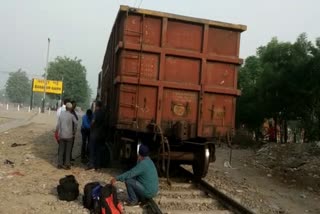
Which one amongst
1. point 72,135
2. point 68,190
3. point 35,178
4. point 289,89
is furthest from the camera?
point 289,89

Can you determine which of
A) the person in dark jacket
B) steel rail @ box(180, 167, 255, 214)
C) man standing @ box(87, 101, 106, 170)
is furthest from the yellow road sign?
steel rail @ box(180, 167, 255, 214)

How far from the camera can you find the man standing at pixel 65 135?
38.7 ft

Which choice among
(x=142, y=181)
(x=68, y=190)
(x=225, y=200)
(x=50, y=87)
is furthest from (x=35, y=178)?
(x=50, y=87)

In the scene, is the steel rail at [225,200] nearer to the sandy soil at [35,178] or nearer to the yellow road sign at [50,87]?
the sandy soil at [35,178]

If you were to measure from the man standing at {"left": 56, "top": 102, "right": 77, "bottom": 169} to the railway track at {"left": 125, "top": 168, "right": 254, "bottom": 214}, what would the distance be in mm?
2836

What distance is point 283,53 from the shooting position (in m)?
25.1

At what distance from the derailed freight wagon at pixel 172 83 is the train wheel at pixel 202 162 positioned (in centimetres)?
2

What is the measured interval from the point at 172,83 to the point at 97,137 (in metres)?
2.74

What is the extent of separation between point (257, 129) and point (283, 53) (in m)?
7.25

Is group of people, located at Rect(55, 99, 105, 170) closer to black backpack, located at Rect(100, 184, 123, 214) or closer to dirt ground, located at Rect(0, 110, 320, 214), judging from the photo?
dirt ground, located at Rect(0, 110, 320, 214)

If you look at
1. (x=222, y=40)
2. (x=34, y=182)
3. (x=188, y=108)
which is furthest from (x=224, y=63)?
(x=34, y=182)

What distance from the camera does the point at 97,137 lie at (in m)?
11.7

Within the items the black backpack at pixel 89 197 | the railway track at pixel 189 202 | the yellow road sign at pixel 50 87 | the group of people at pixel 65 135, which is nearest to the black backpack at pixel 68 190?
the black backpack at pixel 89 197

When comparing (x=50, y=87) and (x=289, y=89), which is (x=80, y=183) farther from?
(x=50, y=87)
